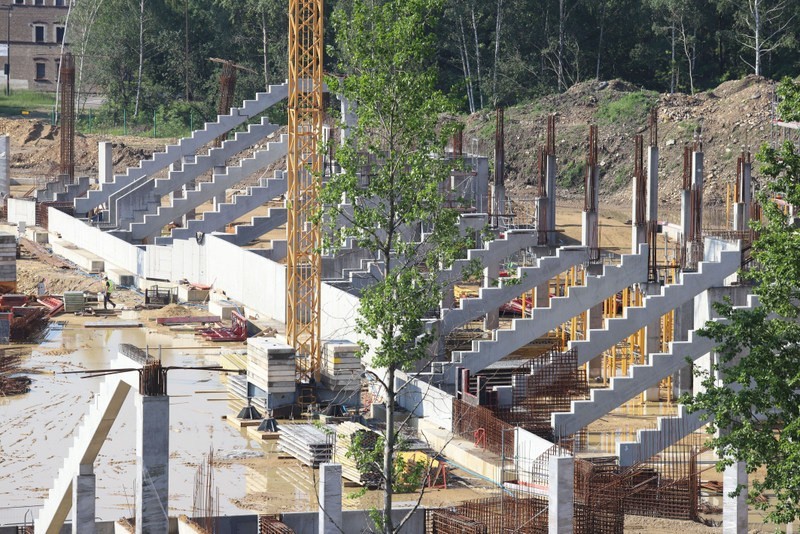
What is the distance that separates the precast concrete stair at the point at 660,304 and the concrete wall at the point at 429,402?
2.75m

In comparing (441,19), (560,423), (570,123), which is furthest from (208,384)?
(441,19)

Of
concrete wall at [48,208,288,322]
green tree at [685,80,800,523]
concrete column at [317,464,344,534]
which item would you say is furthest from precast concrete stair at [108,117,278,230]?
green tree at [685,80,800,523]

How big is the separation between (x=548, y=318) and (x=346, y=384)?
4.63 meters

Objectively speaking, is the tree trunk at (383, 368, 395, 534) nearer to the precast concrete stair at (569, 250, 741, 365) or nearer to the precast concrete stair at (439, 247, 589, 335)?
the precast concrete stair at (569, 250, 741, 365)

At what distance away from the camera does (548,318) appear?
31.5 meters

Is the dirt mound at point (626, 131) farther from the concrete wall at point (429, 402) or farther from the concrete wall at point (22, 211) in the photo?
the concrete wall at point (429, 402)

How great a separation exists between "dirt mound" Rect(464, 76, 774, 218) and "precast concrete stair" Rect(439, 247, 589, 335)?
26343 mm

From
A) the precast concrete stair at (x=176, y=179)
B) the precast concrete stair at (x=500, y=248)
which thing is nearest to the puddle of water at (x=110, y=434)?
the precast concrete stair at (x=500, y=248)

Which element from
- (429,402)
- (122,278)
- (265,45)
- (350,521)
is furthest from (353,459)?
(265,45)

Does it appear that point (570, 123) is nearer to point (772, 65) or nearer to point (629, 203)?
point (629, 203)

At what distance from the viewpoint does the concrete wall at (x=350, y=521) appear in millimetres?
23109

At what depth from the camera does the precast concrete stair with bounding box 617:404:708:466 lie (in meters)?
26.1

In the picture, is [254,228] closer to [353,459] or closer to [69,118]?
[353,459]

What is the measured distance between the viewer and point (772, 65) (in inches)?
2891
